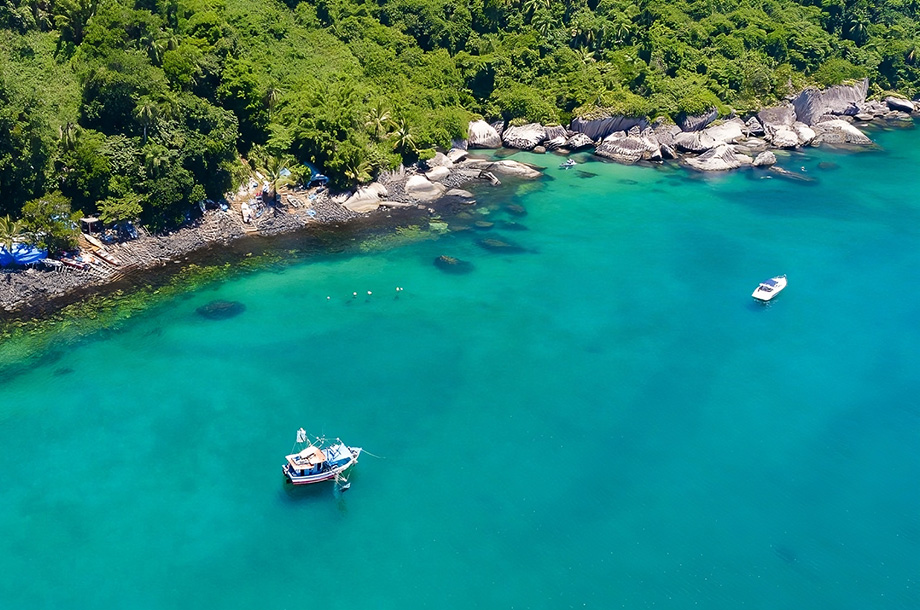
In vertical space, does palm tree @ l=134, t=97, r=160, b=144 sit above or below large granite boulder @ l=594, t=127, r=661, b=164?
above

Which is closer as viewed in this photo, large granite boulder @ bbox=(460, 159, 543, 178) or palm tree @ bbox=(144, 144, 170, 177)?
palm tree @ bbox=(144, 144, 170, 177)

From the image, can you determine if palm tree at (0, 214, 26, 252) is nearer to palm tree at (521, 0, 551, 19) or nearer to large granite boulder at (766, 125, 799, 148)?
palm tree at (521, 0, 551, 19)

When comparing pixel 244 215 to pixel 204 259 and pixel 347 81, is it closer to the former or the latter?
pixel 204 259

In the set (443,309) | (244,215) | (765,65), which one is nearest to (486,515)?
(443,309)

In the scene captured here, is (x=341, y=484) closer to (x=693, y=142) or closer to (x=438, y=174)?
(x=438, y=174)

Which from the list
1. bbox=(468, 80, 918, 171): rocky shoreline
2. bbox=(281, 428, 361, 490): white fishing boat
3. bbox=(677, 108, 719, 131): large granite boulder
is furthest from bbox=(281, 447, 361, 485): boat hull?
bbox=(677, 108, 719, 131): large granite boulder

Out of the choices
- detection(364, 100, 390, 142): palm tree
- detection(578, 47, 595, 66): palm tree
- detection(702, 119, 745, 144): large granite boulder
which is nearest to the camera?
detection(364, 100, 390, 142): palm tree

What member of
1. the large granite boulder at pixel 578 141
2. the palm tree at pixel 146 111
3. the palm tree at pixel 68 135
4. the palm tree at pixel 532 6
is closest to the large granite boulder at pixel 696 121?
the large granite boulder at pixel 578 141
